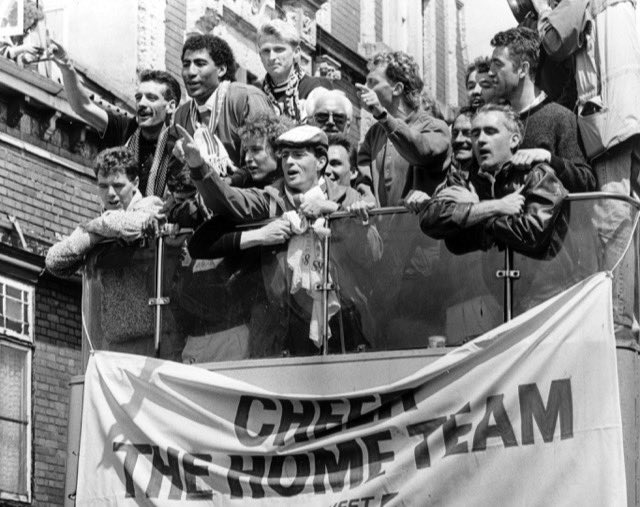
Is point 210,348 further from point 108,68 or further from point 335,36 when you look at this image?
point 335,36

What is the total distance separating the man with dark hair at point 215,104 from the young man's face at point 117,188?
1.81ft

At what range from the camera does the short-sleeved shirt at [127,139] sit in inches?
544

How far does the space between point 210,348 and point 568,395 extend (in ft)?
8.45

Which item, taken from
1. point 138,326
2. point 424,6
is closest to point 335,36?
point 424,6

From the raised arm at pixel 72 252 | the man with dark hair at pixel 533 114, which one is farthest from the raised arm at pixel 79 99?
the man with dark hair at pixel 533 114

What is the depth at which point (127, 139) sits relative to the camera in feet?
46.8

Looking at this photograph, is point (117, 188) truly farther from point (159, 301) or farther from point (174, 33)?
point (174, 33)

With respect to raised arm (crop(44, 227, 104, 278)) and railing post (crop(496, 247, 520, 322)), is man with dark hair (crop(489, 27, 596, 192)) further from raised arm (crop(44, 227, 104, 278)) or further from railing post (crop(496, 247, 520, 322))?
raised arm (crop(44, 227, 104, 278))

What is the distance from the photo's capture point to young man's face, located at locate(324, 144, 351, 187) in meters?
13.0

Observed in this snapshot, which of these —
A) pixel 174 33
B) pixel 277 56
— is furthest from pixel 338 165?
pixel 174 33

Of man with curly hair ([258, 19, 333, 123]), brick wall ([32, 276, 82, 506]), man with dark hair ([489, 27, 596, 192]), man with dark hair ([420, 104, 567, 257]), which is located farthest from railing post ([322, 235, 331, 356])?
brick wall ([32, 276, 82, 506])

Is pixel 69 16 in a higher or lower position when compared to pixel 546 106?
higher

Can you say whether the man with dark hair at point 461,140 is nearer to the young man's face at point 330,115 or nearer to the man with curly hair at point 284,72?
the young man's face at point 330,115

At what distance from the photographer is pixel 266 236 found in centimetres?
1238
